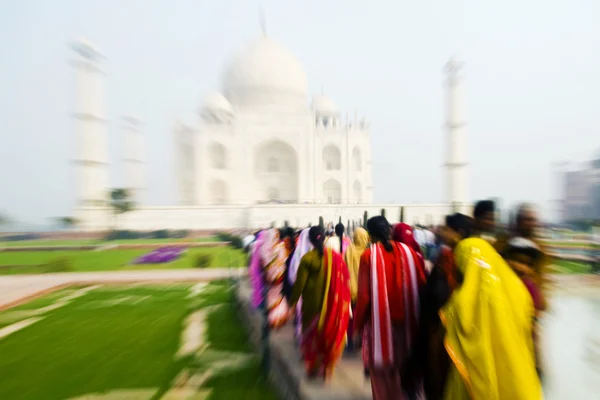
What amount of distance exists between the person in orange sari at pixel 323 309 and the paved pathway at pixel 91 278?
17.7 feet

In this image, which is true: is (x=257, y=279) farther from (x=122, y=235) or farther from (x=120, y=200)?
(x=120, y=200)

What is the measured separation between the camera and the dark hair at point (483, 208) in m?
2.25

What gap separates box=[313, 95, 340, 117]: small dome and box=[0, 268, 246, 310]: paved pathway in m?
25.9

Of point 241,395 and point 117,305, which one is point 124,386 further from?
point 117,305

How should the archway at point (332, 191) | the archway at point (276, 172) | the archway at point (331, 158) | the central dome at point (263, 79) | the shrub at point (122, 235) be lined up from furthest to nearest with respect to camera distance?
the archway at point (331, 158), the archway at point (332, 191), the central dome at point (263, 79), the archway at point (276, 172), the shrub at point (122, 235)

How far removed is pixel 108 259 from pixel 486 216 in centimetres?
1205

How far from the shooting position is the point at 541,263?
2.14 meters

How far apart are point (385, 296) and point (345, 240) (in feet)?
5.80

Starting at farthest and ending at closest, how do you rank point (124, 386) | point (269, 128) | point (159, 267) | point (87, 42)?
1. point (269, 128)
2. point (87, 42)
3. point (159, 267)
4. point (124, 386)

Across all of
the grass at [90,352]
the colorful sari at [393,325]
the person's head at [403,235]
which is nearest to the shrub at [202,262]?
the grass at [90,352]

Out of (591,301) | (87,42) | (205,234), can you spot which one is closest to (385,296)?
(591,301)

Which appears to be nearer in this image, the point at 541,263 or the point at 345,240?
the point at 541,263

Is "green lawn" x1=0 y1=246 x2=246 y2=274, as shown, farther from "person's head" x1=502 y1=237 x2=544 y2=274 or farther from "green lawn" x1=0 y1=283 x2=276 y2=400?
"person's head" x1=502 y1=237 x2=544 y2=274

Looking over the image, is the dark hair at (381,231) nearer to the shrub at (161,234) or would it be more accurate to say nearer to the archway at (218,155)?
the shrub at (161,234)
